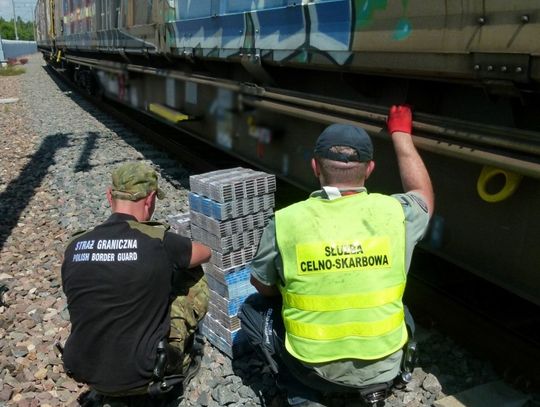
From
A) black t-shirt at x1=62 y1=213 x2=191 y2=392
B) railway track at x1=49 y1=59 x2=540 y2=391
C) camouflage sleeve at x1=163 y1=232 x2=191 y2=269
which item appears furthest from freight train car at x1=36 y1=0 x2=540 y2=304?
black t-shirt at x1=62 y1=213 x2=191 y2=392

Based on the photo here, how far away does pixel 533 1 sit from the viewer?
2.21 metres

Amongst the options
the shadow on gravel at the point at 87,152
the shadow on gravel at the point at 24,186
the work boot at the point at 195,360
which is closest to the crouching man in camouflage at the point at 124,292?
the work boot at the point at 195,360

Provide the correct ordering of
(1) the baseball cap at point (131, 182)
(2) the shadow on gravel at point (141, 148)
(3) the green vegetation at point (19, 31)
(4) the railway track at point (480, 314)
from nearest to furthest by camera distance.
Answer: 1. (1) the baseball cap at point (131, 182)
2. (4) the railway track at point (480, 314)
3. (2) the shadow on gravel at point (141, 148)
4. (3) the green vegetation at point (19, 31)

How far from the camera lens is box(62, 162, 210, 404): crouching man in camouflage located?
248 cm

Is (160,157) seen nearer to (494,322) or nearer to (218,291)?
(218,291)

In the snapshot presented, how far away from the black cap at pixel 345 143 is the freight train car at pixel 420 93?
68cm

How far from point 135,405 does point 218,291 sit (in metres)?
0.88

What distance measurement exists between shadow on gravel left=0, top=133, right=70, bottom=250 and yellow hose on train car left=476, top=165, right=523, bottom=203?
447cm

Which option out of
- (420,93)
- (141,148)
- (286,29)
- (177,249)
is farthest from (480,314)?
(141,148)

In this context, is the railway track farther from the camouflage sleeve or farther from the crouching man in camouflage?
the crouching man in camouflage

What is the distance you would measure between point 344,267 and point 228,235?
55.1 inches

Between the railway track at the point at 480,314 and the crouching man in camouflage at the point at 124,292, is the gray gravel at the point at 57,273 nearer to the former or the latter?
the railway track at the point at 480,314

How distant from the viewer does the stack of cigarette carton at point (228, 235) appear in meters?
3.36

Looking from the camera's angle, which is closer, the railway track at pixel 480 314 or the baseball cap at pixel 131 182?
the baseball cap at pixel 131 182
